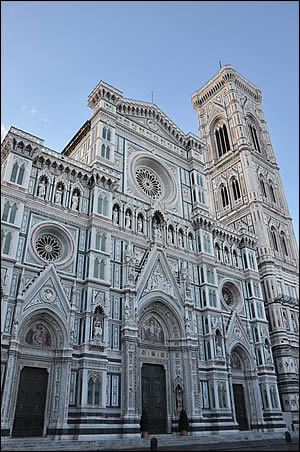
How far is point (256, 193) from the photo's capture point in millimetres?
39375

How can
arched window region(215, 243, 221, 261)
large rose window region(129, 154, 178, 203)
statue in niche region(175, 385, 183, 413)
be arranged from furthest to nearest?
arched window region(215, 243, 221, 261) → large rose window region(129, 154, 178, 203) → statue in niche region(175, 385, 183, 413)

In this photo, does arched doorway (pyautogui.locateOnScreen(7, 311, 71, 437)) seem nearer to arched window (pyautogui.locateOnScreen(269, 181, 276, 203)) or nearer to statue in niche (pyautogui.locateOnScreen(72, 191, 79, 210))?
statue in niche (pyautogui.locateOnScreen(72, 191, 79, 210))

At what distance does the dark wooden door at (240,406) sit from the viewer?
2666 centimetres

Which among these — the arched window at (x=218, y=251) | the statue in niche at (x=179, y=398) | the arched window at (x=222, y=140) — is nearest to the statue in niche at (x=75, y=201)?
the statue in niche at (x=179, y=398)

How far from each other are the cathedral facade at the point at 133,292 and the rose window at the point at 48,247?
10 centimetres

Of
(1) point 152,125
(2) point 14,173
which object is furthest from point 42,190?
(1) point 152,125

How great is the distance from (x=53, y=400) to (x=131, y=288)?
7.70 metres

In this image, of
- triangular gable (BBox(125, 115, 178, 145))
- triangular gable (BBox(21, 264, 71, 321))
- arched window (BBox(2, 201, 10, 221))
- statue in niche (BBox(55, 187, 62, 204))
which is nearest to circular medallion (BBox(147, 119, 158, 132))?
triangular gable (BBox(125, 115, 178, 145))

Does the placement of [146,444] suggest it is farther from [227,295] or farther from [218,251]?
[218,251]

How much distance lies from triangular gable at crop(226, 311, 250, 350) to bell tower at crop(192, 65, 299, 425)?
15.4 feet

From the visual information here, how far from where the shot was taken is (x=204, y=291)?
27.7m

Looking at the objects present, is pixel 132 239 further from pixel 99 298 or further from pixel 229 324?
pixel 229 324

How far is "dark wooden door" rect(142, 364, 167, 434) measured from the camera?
72.5ft

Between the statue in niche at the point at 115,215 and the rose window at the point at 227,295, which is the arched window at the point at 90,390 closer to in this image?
the statue in niche at the point at 115,215
